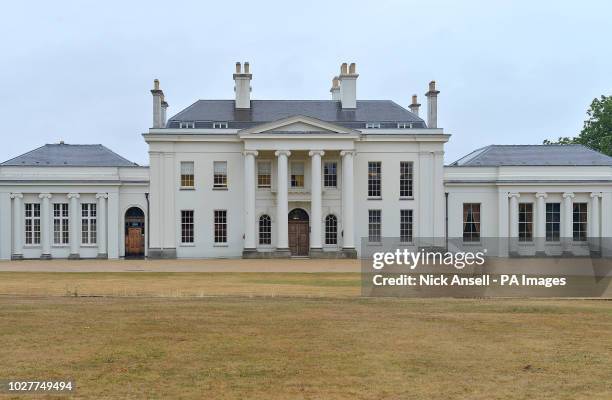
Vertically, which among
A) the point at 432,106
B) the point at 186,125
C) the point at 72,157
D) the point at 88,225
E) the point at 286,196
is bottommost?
the point at 88,225

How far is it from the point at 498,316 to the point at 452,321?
134cm

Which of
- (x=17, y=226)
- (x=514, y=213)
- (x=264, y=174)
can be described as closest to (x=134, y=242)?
(x=17, y=226)

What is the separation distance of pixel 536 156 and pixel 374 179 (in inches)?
436

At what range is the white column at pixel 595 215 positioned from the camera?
48.6 metres

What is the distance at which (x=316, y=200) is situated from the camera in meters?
46.8

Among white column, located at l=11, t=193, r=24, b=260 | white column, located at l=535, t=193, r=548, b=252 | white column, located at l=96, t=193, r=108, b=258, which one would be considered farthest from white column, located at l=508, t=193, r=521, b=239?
white column, located at l=11, t=193, r=24, b=260

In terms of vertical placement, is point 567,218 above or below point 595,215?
below

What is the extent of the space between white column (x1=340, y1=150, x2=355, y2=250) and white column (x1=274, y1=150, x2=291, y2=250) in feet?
11.1

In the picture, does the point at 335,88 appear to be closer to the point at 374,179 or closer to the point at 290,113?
the point at 290,113

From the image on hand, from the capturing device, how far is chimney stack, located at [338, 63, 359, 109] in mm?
51125

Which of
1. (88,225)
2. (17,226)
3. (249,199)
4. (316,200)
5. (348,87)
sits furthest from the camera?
(348,87)

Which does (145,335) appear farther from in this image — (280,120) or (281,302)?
(280,120)

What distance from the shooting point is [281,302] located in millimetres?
19234

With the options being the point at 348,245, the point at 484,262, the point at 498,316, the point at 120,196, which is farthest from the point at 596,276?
the point at 120,196
